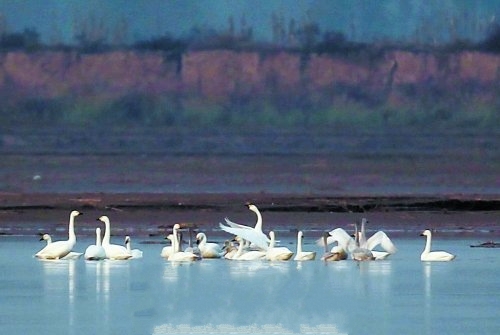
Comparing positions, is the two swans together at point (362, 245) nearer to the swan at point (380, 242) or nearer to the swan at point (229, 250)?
the swan at point (380, 242)

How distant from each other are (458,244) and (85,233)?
25.6 ft

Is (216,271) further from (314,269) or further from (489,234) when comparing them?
(489,234)

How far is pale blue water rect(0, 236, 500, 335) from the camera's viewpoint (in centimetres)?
1728

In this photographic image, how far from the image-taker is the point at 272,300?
1958 centimetres

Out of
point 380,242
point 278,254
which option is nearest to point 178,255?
point 278,254

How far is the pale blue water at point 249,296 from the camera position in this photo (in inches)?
680

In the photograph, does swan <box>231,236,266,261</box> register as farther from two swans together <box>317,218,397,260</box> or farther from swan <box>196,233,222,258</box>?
two swans together <box>317,218,397,260</box>

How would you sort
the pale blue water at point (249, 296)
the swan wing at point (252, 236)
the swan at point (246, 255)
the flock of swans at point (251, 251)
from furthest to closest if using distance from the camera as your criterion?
the swan at point (246, 255) → the swan wing at point (252, 236) → the flock of swans at point (251, 251) → the pale blue water at point (249, 296)

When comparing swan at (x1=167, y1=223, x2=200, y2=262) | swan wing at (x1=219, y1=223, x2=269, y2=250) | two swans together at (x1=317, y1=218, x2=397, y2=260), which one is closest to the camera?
swan at (x1=167, y1=223, x2=200, y2=262)

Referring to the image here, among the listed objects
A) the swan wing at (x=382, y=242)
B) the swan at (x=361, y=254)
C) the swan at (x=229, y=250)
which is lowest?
the swan at (x=229, y=250)

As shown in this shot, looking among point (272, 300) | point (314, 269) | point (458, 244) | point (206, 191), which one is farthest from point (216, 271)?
point (206, 191)

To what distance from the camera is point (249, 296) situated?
20.0 m

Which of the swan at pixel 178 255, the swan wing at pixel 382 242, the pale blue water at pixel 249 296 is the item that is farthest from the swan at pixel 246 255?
the swan wing at pixel 382 242

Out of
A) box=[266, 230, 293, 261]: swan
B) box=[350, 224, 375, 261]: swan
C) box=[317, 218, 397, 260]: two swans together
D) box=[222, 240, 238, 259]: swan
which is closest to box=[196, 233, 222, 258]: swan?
box=[222, 240, 238, 259]: swan
